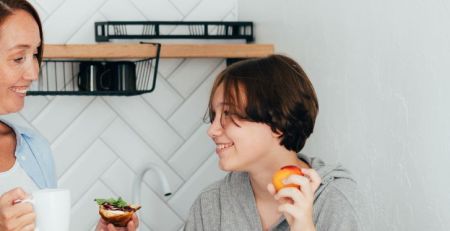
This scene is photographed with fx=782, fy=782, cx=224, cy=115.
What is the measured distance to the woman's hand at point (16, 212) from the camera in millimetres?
1250

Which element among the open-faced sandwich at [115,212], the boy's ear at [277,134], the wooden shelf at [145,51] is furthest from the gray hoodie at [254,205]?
the wooden shelf at [145,51]

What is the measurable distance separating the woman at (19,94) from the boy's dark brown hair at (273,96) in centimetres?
32

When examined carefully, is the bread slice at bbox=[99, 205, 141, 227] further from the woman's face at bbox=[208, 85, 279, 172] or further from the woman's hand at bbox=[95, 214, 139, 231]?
the woman's face at bbox=[208, 85, 279, 172]

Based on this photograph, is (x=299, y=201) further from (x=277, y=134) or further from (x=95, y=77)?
(x=95, y=77)

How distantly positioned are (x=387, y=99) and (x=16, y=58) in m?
0.76

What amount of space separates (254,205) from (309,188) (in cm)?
35

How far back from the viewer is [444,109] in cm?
140

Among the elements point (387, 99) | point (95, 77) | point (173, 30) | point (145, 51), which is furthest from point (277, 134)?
point (173, 30)

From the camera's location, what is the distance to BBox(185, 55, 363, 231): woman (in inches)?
59.6

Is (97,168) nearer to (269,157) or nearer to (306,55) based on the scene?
(306,55)

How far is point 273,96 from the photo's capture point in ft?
5.02

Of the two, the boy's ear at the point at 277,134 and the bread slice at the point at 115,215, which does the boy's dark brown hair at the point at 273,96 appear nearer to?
the boy's ear at the point at 277,134

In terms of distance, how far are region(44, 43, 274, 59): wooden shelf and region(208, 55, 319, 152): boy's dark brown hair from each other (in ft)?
2.09

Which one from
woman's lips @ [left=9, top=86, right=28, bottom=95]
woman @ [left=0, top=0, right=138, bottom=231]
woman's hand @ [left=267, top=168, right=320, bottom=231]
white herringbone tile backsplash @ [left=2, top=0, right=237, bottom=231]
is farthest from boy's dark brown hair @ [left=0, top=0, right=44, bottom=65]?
white herringbone tile backsplash @ [left=2, top=0, right=237, bottom=231]
